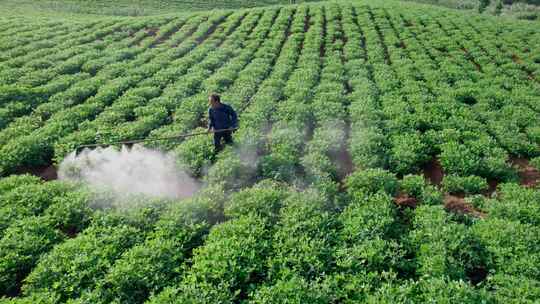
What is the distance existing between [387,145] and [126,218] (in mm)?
7930

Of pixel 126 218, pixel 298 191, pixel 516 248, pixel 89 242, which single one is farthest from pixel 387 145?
pixel 89 242

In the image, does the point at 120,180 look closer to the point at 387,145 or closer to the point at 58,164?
the point at 58,164

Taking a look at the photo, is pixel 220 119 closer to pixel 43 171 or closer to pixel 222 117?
pixel 222 117

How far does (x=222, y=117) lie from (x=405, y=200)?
5.75 meters

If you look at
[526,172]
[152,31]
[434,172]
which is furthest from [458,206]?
[152,31]

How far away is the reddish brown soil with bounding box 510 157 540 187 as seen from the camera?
398 inches

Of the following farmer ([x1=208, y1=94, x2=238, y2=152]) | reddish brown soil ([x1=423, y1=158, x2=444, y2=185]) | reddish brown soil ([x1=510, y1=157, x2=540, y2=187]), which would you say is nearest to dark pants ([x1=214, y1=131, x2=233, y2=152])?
farmer ([x1=208, y1=94, x2=238, y2=152])

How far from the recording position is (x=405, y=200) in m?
9.21

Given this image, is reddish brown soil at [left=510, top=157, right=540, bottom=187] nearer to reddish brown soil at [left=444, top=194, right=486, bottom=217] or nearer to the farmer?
reddish brown soil at [left=444, top=194, right=486, bottom=217]

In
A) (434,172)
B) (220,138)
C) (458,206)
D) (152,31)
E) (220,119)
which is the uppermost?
(152,31)

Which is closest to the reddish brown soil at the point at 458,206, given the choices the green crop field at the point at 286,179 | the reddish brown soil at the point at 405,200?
the green crop field at the point at 286,179

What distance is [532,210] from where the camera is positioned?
819cm

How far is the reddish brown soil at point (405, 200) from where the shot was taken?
905 cm

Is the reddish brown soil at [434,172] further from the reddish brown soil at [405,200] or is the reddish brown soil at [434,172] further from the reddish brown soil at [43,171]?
the reddish brown soil at [43,171]
